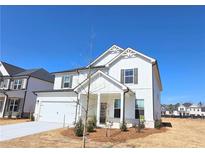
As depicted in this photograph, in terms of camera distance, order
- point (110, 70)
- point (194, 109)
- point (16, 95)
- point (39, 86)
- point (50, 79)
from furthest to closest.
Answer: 1. point (194, 109)
2. point (50, 79)
3. point (39, 86)
4. point (16, 95)
5. point (110, 70)

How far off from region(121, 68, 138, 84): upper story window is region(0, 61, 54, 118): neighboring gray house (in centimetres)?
1649

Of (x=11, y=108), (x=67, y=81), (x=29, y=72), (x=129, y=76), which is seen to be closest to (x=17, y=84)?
(x=29, y=72)

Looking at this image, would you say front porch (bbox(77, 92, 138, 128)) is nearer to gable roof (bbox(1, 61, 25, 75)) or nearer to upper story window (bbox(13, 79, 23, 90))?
upper story window (bbox(13, 79, 23, 90))

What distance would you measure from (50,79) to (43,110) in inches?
463

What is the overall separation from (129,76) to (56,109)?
30.8 ft

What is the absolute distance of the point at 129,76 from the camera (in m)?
18.1

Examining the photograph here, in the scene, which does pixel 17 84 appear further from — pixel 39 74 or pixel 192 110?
pixel 192 110

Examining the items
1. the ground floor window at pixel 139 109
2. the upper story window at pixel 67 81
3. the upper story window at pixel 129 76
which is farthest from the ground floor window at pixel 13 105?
the ground floor window at pixel 139 109

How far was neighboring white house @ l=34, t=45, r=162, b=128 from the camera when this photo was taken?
16031mm

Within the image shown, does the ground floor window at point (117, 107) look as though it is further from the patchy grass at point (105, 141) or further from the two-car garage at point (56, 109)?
the patchy grass at point (105, 141)
